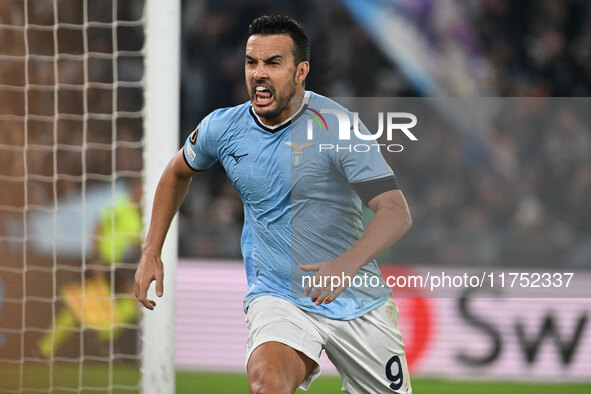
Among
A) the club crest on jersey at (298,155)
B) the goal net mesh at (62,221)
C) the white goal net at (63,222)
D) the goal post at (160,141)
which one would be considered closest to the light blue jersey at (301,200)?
the club crest on jersey at (298,155)

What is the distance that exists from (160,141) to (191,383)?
195 centimetres

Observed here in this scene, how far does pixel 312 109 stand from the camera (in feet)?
11.0

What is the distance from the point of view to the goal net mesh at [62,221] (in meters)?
5.23

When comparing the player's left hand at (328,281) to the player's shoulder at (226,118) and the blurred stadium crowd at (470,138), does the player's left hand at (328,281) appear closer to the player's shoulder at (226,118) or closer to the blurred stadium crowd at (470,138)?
the player's shoulder at (226,118)

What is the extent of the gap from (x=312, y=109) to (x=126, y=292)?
2.87 metres

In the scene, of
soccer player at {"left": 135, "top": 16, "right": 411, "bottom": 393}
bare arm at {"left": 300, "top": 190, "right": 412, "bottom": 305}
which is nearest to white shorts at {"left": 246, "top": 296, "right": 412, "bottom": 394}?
soccer player at {"left": 135, "top": 16, "right": 411, "bottom": 393}

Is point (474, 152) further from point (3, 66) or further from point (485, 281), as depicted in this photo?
point (3, 66)

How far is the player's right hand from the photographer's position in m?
3.31

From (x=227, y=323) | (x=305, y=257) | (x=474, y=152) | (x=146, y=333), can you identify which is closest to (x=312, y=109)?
(x=305, y=257)

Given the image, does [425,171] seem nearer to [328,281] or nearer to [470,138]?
[470,138]

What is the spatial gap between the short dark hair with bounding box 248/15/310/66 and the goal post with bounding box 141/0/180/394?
0.84 metres

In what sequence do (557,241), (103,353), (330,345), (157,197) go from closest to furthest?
(330,345), (157,197), (557,241), (103,353)

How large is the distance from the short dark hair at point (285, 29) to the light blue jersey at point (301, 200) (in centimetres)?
20

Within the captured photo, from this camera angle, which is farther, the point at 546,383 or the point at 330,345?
the point at 546,383
